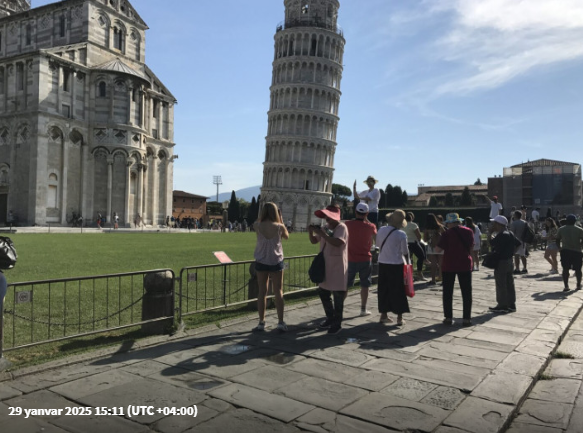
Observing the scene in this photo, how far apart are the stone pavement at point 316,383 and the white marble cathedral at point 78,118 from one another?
3976 cm

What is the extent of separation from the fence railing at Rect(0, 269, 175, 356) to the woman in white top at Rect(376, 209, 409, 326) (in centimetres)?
342

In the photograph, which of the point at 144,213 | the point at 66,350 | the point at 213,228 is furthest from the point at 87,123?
the point at 66,350

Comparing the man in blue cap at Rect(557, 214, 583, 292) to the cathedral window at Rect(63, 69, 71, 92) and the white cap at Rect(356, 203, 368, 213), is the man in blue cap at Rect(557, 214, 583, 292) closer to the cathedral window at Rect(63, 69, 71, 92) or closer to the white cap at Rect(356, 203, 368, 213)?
the white cap at Rect(356, 203, 368, 213)

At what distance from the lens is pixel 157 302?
7.17 metres

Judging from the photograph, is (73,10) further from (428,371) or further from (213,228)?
(428,371)

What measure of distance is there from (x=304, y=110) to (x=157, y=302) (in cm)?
7317

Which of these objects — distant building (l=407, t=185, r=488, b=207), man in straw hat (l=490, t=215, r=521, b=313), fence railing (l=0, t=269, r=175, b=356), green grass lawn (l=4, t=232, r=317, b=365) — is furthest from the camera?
distant building (l=407, t=185, r=488, b=207)

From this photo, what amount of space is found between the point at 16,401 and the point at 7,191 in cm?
4421

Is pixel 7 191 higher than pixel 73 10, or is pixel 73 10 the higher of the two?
pixel 73 10

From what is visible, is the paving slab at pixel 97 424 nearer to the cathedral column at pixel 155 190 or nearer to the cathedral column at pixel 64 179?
the cathedral column at pixel 64 179

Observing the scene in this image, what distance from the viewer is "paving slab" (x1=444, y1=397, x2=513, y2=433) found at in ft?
13.3

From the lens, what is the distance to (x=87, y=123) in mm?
→ 44156

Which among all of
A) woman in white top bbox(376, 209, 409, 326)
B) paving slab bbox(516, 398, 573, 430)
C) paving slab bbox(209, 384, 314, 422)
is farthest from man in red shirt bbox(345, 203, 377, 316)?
paving slab bbox(209, 384, 314, 422)

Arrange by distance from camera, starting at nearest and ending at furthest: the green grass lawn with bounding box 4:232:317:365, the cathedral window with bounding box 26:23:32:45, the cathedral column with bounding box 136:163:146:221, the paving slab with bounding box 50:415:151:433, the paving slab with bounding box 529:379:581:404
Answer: the paving slab with bounding box 50:415:151:433 < the paving slab with bounding box 529:379:581:404 < the green grass lawn with bounding box 4:232:317:365 < the cathedral column with bounding box 136:163:146:221 < the cathedral window with bounding box 26:23:32:45
